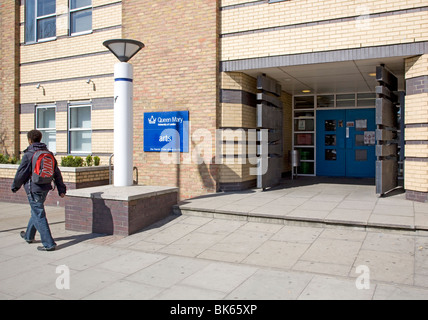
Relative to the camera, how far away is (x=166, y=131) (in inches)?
428

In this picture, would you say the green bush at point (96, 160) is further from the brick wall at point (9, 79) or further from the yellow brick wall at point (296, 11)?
the yellow brick wall at point (296, 11)

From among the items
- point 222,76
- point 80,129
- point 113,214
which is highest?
point 222,76

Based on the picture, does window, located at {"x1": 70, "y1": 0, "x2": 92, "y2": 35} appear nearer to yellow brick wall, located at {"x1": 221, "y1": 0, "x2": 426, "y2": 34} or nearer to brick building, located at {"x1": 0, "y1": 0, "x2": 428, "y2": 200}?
brick building, located at {"x1": 0, "y1": 0, "x2": 428, "y2": 200}

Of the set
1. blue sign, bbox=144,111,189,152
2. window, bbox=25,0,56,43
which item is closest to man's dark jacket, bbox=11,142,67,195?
blue sign, bbox=144,111,189,152

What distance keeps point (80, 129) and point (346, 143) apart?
868 centimetres

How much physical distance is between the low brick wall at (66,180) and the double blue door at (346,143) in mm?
7330

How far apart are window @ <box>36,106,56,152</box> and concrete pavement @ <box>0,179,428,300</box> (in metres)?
6.58

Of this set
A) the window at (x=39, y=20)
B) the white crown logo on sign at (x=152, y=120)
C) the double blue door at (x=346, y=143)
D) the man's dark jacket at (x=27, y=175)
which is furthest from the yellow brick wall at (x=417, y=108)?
the window at (x=39, y=20)

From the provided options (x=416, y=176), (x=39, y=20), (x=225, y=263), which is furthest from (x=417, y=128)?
(x=39, y=20)

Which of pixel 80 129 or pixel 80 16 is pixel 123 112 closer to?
pixel 80 129

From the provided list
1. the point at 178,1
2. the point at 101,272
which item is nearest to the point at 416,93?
the point at 178,1

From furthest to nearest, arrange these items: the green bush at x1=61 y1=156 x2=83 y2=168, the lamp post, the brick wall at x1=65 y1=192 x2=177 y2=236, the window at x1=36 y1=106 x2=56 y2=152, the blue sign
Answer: the window at x1=36 y1=106 x2=56 y2=152 < the green bush at x1=61 y1=156 x2=83 y2=168 < the blue sign < the lamp post < the brick wall at x1=65 y1=192 x2=177 y2=236

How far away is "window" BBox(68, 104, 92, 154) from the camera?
1294cm

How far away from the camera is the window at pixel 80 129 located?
1294cm
